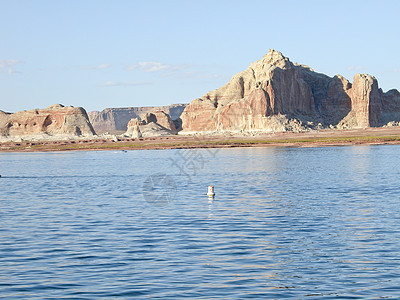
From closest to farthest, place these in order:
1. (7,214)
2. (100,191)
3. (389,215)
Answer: (389,215) < (7,214) < (100,191)

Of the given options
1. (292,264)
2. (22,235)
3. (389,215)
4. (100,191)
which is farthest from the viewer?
(100,191)

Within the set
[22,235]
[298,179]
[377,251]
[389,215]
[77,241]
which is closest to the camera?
[377,251]

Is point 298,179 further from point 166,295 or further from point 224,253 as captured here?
point 166,295

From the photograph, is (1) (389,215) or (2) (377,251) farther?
(1) (389,215)

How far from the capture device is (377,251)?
79.7 ft

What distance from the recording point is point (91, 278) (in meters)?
21.2

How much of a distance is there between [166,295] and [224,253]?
6377mm

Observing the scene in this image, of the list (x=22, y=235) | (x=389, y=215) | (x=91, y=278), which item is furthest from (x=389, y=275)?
(x=22, y=235)

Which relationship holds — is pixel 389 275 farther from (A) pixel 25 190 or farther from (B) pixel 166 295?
(A) pixel 25 190

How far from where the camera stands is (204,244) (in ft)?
88.7

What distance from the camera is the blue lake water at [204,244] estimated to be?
1975cm

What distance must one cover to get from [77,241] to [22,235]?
12.5 ft

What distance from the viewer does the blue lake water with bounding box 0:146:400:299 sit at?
19.8 m

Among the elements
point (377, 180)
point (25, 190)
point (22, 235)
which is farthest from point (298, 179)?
point (22, 235)
